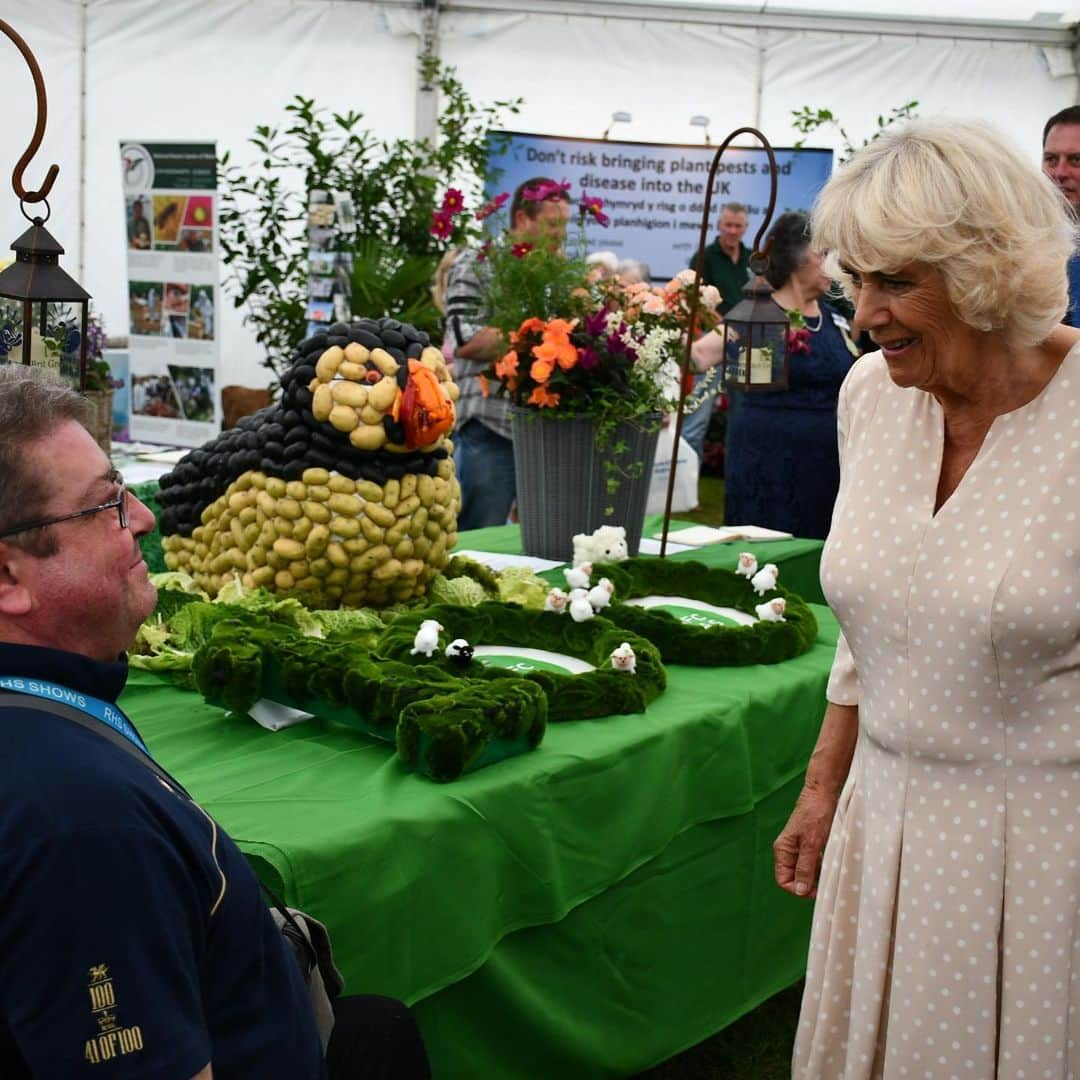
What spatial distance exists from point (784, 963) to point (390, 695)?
111 centimetres

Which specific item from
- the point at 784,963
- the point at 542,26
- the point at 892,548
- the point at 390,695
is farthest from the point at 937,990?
the point at 542,26

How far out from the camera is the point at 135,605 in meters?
1.25

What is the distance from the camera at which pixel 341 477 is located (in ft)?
7.32

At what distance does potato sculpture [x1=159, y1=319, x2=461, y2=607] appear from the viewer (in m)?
2.23

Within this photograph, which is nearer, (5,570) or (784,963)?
(5,570)

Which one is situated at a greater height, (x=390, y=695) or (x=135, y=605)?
(x=135, y=605)

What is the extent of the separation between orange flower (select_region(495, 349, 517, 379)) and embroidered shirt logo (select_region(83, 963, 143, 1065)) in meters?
2.15

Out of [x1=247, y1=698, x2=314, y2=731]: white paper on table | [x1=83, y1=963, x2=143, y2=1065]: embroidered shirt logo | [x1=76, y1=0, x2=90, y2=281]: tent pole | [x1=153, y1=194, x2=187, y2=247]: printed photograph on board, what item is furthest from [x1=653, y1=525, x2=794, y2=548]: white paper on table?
[x1=76, y1=0, x2=90, y2=281]: tent pole

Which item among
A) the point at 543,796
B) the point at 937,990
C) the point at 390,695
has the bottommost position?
the point at 937,990

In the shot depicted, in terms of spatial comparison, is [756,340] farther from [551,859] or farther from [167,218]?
[167,218]

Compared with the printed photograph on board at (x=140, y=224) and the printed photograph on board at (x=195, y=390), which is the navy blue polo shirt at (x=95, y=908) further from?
the printed photograph on board at (x=140, y=224)

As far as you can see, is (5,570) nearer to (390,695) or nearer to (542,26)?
(390,695)

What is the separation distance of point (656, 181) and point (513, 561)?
5.31 m

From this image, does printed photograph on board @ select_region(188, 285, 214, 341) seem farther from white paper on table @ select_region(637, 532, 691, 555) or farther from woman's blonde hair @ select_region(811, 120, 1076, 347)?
woman's blonde hair @ select_region(811, 120, 1076, 347)
